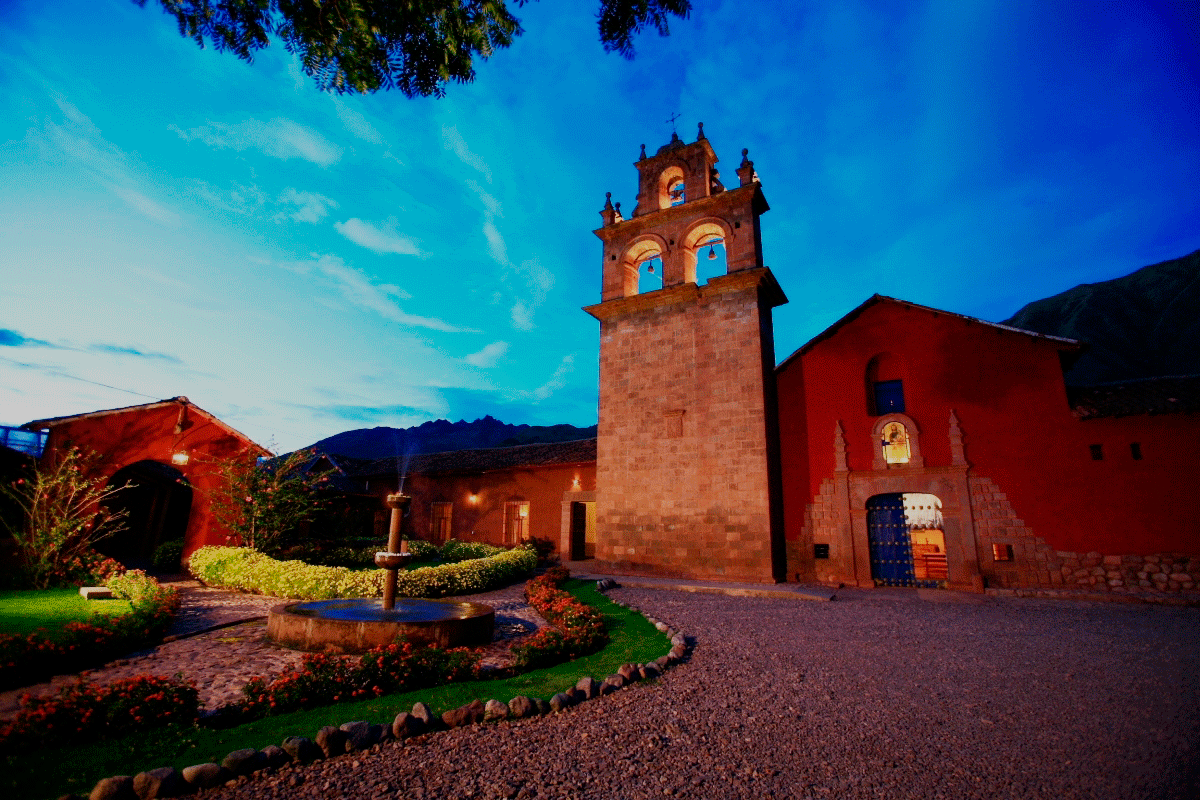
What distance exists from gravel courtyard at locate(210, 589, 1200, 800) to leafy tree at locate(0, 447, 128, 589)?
11894 millimetres

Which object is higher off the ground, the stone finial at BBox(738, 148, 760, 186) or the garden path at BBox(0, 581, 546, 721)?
the stone finial at BBox(738, 148, 760, 186)

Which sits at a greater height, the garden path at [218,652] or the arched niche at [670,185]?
the arched niche at [670,185]

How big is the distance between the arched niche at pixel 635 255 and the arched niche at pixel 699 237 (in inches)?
33.7

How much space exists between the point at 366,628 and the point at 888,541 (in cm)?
1272

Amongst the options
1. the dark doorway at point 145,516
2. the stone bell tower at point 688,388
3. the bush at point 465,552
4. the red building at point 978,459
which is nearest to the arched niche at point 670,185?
the stone bell tower at point 688,388

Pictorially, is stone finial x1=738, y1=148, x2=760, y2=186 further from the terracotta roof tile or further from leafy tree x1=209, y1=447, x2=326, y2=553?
leafy tree x1=209, y1=447, x2=326, y2=553

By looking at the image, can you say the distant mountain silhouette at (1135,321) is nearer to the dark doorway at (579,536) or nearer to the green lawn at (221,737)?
the dark doorway at (579,536)

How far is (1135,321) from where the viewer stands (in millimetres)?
39094

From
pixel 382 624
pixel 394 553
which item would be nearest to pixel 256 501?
pixel 394 553

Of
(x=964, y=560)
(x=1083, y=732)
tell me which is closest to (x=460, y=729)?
(x=1083, y=732)

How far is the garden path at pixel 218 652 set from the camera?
16.2ft

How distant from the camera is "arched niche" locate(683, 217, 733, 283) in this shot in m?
15.9

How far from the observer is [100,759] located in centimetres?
323

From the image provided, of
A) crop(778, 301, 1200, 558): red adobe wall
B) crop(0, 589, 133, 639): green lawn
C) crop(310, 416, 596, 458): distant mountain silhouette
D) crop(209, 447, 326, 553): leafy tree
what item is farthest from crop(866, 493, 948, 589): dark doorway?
crop(310, 416, 596, 458): distant mountain silhouette
